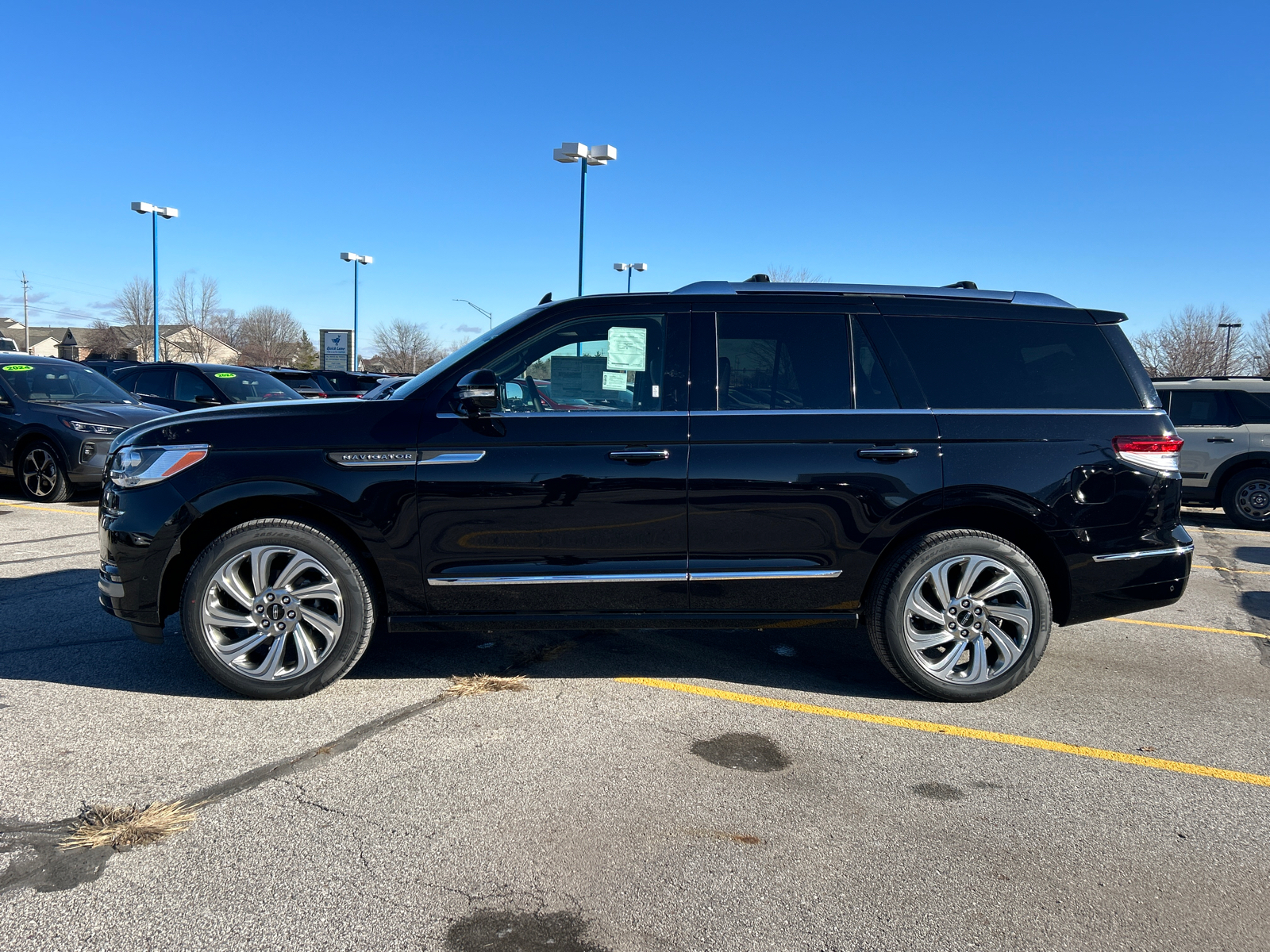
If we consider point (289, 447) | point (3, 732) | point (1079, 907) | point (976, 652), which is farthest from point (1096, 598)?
point (3, 732)

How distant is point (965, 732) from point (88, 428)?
32.6 feet

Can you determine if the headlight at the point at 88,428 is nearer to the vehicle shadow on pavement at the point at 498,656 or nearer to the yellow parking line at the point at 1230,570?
the vehicle shadow on pavement at the point at 498,656

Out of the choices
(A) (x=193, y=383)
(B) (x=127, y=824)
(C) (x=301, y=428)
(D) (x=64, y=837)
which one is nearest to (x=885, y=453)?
(C) (x=301, y=428)

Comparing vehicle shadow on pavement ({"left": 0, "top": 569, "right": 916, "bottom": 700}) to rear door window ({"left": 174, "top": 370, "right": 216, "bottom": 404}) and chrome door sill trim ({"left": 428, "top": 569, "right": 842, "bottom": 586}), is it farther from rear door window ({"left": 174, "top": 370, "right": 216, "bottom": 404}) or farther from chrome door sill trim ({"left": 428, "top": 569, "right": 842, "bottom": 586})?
rear door window ({"left": 174, "top": 370, "right": 216, "bottom": 404})

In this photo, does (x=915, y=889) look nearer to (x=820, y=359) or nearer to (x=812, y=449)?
(x=812, y=449)

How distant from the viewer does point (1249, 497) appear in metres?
11.5

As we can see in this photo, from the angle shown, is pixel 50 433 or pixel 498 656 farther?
pixel 50 433

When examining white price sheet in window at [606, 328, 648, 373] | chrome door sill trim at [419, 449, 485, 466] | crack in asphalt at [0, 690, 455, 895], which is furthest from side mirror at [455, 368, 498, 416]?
crack in asphalt at [0, 690, 455, 895]

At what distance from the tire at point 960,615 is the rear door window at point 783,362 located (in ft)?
2.71

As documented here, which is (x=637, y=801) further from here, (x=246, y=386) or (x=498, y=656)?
(x=246, y=386)

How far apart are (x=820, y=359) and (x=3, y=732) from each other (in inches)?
151

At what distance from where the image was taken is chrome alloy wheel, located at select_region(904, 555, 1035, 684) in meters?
4.38

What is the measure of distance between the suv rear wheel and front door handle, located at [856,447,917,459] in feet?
30.9

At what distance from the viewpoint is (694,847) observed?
2986mm
